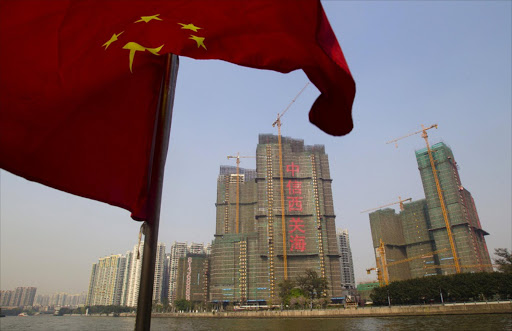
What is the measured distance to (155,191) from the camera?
2.04 m

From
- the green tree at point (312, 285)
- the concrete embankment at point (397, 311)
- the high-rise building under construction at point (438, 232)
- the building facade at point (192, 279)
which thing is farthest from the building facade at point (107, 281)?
the high-rise building under construction at point (438, 232)

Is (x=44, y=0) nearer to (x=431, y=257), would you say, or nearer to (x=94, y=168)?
(x=94, y=168)

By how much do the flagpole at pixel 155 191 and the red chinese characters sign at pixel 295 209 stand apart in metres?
79.4

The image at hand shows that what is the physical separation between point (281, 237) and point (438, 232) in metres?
40.3

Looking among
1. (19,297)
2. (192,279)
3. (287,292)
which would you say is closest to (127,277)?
(192,279)

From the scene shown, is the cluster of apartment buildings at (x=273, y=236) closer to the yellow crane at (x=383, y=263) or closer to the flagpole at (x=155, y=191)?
the yellow crane at (x=383, y=263)

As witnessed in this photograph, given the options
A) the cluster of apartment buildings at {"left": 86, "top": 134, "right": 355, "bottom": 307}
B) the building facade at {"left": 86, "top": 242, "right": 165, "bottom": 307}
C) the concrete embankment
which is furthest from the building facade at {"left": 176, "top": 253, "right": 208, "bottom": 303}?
the concrete embankment

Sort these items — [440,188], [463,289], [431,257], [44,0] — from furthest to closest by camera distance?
[431,257]
[440,188]
[463,289]
[44,0]

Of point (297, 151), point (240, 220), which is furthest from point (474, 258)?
point (240, 220)

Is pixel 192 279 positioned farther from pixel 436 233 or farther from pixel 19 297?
A: pixel 19 297

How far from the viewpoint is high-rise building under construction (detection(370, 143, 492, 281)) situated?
260 ft

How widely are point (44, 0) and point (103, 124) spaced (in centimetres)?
71

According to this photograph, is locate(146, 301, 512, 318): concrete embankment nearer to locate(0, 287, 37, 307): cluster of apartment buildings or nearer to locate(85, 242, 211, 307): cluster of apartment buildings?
locate(85, 242, 211, 307): cluster of apartment buildings

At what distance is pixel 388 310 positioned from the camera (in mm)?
47844
